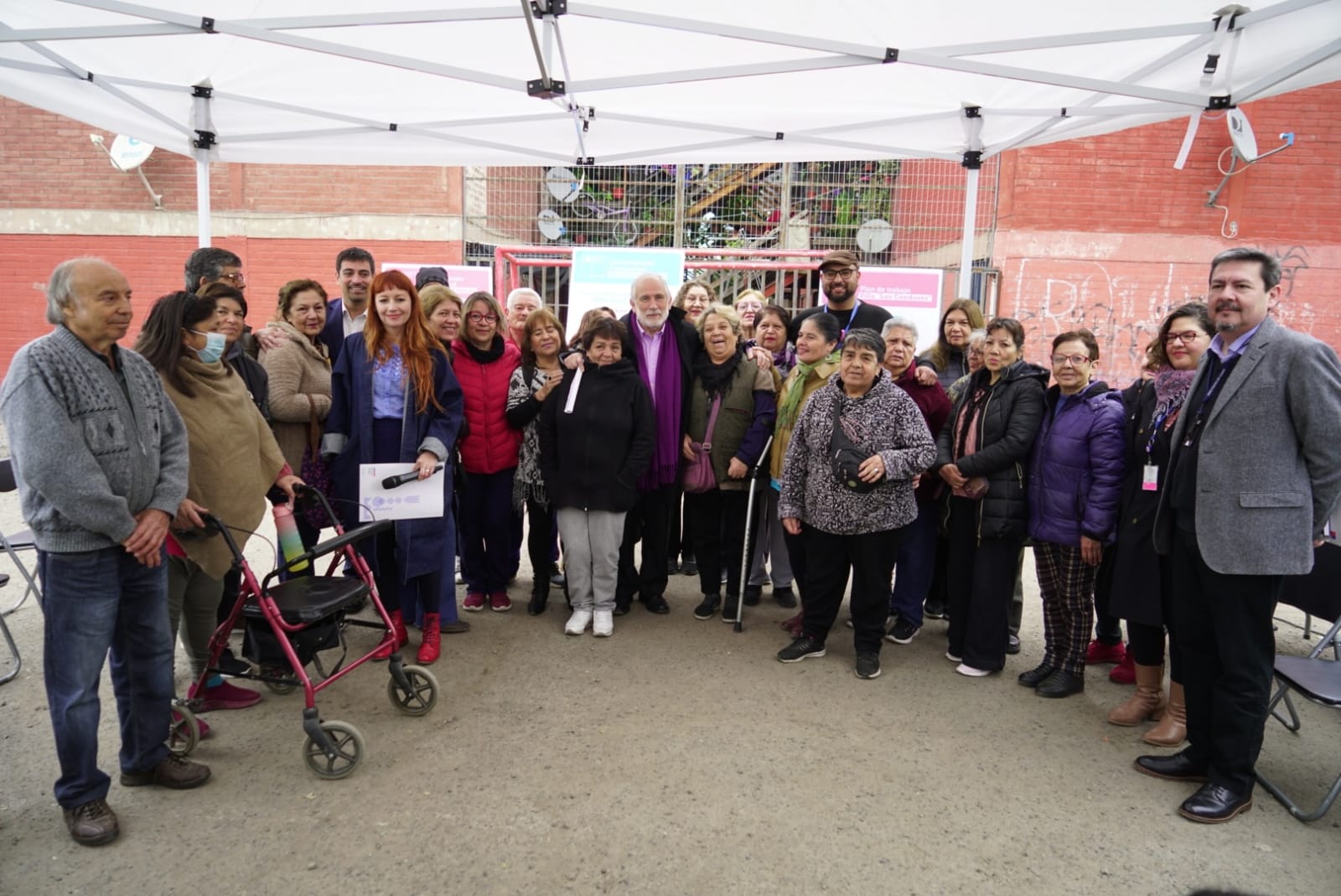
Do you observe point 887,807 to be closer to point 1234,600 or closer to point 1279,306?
point 1234,600

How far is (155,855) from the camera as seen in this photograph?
2.63 meters

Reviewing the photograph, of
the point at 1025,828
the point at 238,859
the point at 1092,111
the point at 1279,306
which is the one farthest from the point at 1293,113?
the point at 238,859

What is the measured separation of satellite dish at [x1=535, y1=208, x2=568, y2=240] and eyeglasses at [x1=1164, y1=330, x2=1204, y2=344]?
766 cm

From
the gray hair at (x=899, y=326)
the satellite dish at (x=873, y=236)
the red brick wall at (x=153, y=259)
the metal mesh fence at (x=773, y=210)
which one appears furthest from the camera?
the red brick wall at (x=153, y=259)

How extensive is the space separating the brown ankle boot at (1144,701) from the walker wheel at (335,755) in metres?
3.42

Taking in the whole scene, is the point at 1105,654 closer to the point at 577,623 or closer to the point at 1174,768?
the point at 1174,768

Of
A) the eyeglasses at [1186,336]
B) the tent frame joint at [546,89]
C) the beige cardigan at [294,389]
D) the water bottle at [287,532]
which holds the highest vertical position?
the tent frame joint at [546,89]

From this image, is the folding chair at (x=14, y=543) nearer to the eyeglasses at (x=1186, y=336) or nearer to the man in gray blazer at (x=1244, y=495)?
the man in gray blazer at (x=1244, y=495)

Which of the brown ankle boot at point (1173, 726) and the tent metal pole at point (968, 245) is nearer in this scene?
the brown ankle boot at point (1173, 726)

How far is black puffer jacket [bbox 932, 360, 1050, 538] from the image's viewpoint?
398cm

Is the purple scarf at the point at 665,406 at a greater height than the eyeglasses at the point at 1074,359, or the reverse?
the eyeglasses at the point at 1074,359

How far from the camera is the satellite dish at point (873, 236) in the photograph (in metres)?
10.3

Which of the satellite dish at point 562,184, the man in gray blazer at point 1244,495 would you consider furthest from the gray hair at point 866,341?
the satellite dish at point 562,184

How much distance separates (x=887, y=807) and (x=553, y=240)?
852cm
